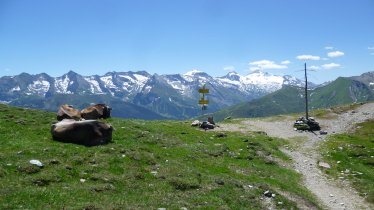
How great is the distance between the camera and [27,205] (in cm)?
1920

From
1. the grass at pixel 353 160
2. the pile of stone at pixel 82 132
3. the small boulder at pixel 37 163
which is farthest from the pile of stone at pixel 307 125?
the small boulder at pixel 37 163

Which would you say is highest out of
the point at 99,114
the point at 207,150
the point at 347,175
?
the point at 99,114

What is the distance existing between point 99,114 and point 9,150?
997 inches

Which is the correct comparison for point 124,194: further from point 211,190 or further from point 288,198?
point 288,198

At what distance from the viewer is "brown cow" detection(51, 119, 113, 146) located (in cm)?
3503

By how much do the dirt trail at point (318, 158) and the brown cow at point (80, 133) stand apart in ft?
66.3

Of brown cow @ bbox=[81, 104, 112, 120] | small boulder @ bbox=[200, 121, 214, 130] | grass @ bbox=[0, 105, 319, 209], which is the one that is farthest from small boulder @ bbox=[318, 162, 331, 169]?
brown cow @ bbox=[81, 104, 112, 120]

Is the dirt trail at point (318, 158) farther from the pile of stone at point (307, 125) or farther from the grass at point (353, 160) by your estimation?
the pile of stone at point (307, 125)

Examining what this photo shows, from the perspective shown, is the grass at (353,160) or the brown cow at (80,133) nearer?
the brown cow at (80,133)

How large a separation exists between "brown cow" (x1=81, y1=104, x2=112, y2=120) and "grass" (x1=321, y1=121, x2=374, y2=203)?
31125mm

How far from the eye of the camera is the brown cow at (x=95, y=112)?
53.3 metres

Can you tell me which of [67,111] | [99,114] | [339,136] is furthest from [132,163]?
[339,136]

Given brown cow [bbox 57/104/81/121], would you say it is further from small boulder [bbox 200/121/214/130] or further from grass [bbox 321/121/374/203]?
→ grass [bbox 321/121/374/203]

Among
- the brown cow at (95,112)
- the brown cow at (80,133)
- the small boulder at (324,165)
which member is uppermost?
the brown cow at (95,112)
